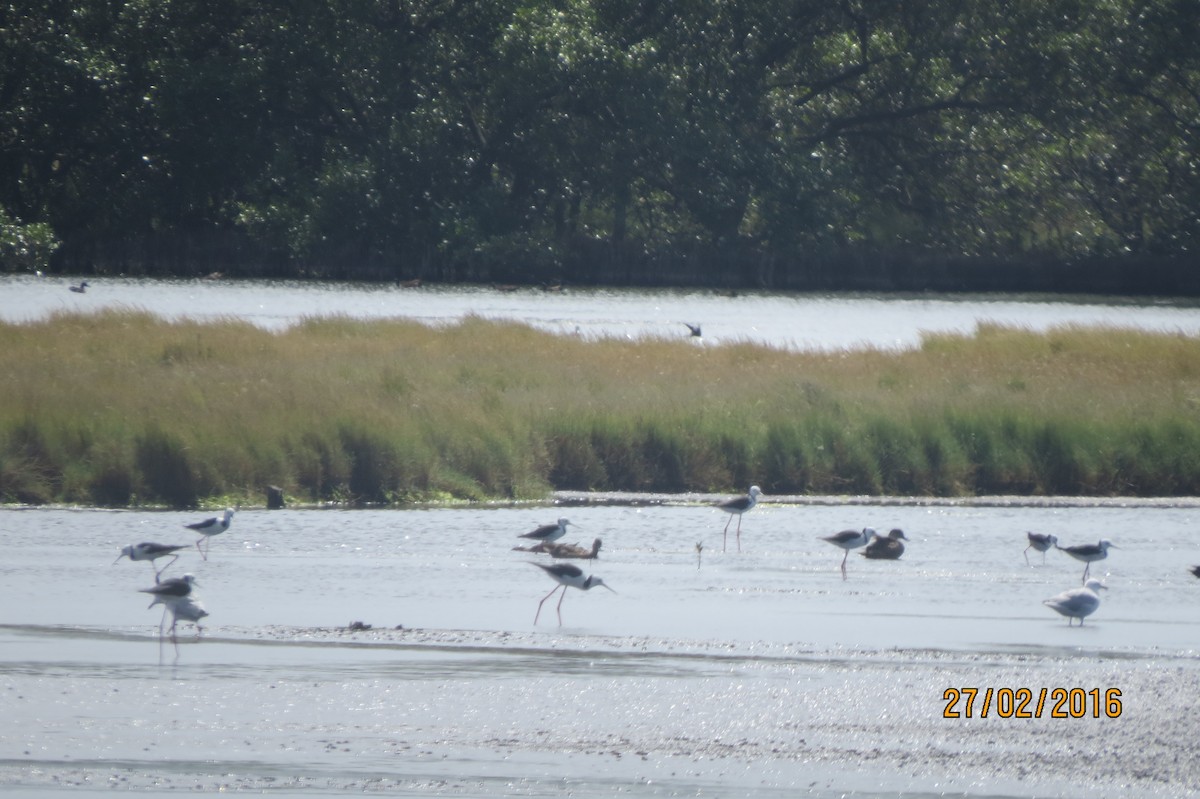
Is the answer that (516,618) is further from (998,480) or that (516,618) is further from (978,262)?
(978,262)

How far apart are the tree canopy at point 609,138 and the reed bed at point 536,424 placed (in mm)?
29839

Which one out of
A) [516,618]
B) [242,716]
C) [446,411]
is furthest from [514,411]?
[242,716]

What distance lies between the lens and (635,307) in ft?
144

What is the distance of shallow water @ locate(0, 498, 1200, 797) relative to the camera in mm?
7672

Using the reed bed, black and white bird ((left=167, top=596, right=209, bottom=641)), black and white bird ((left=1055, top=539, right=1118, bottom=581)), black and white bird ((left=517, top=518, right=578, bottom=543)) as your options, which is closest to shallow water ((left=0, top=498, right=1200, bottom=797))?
black and white bird ((left=167, top=596, right=209, bottom=641))

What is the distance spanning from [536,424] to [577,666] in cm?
819

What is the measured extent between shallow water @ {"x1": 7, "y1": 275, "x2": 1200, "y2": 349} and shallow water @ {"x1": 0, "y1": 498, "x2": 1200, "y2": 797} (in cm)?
1603

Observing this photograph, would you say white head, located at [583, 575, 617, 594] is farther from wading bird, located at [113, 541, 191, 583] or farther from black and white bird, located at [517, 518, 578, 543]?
wading bird, located at [113, 541, 191, 583]

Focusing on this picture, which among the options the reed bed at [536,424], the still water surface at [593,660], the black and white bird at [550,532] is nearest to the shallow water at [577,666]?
the still water surface at [593,660]

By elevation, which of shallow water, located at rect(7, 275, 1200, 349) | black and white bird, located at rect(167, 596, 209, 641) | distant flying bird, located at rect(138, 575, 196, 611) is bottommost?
shallow water, located at rect(7, 275, 1200, 349)

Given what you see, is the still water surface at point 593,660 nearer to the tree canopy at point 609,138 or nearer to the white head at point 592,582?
the white head at point 592,582

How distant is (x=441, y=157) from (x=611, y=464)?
3680 centimetres

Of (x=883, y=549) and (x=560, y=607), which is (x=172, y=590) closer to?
(x=560, y=607)
